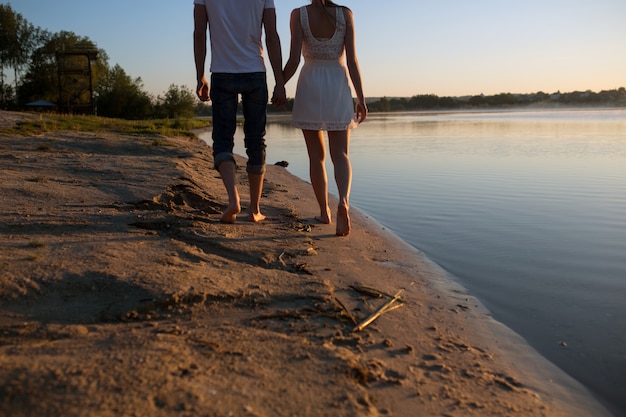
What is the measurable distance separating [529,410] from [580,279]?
5.46ft

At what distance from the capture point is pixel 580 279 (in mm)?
3176

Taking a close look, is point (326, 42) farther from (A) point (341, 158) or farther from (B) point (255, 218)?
(B) point (255, 218)

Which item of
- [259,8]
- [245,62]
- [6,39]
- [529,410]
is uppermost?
[6,39]

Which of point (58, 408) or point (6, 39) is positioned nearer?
point (58, 408)

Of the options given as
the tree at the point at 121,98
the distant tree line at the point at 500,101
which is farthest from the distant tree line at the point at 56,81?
the distant tree line at the point at 500,101

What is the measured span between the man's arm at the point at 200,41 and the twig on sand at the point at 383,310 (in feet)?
7.71

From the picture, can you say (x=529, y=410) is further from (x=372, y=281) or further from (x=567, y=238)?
(x=567, y=238)

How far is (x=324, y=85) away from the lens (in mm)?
4129

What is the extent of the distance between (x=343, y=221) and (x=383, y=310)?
1576mm

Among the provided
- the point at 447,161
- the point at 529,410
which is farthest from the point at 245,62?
the point at 447,161

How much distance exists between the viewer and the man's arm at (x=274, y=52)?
412 cm

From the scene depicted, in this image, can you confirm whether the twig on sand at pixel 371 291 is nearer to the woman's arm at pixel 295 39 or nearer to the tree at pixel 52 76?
the woman's arm at pixel 295 39

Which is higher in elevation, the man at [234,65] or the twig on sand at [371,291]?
the man at [234,65]

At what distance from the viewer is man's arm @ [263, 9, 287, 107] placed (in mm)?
4117
